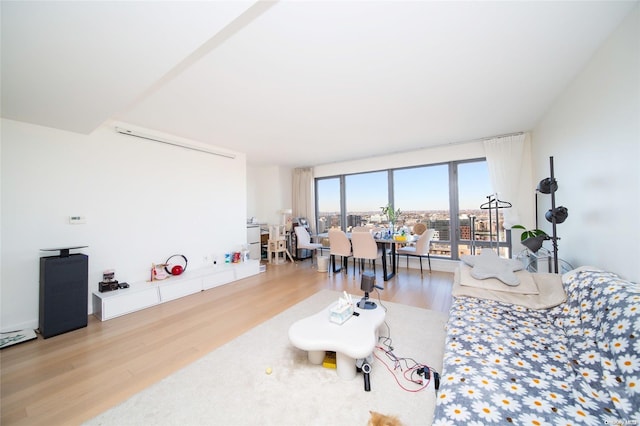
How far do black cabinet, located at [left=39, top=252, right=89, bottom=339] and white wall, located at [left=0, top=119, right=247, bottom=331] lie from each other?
0.28 meters

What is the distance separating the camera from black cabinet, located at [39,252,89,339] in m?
2.25

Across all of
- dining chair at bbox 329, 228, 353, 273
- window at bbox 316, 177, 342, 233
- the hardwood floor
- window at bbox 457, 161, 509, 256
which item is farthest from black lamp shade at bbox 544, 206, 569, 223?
window at bbox 316, 177, 342, 233

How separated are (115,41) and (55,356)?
260cm

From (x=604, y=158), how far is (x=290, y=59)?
106 inches

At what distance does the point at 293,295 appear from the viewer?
329cm

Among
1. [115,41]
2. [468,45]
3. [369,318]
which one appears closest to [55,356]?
[115,41]

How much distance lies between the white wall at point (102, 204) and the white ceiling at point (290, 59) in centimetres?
32

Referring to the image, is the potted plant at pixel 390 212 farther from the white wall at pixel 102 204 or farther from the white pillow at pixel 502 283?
the white wall at pixel 102 204

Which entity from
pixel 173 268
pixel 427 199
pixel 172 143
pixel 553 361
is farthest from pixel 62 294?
pixel 427 199

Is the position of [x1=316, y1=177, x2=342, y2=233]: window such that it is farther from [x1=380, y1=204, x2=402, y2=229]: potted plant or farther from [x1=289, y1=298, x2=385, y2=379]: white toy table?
[x1=289, y1=298, x2=385, y2=379]: white toy table

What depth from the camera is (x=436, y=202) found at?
4.76m

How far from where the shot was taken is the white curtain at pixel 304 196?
611cm

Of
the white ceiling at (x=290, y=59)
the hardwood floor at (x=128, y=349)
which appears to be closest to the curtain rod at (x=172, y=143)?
the white ceiling at (x=290, y=59)

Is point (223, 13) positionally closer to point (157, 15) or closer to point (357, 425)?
point (157, 15)
